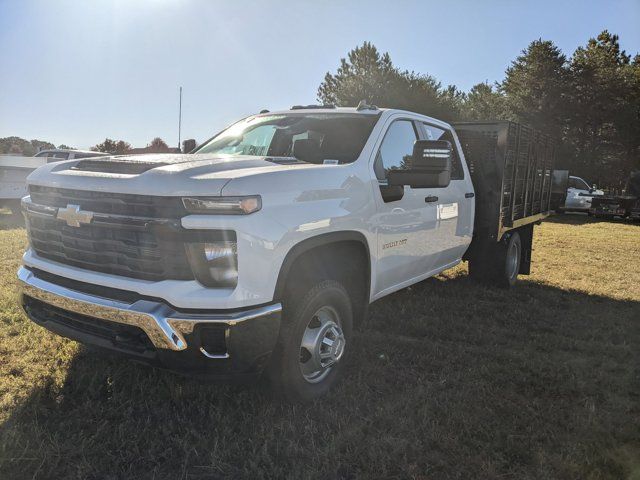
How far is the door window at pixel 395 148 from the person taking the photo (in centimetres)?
390

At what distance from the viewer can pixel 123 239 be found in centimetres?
271

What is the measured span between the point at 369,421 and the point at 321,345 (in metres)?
0.54

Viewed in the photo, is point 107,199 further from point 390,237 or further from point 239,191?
point 390,237

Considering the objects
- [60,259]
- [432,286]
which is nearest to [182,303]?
[60,259]

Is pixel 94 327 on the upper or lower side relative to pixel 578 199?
lower

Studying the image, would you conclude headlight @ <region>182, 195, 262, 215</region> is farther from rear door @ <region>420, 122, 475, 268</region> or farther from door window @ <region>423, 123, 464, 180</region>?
door window @ <region>423, 123, 464, 180</region>

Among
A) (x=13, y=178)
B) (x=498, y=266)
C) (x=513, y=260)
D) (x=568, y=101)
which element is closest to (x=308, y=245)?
(x=498, y=266)

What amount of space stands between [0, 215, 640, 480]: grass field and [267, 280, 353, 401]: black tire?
0.16 metres

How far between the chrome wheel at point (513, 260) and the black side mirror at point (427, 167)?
3357 millimetres

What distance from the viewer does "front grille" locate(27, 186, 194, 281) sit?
2.58m

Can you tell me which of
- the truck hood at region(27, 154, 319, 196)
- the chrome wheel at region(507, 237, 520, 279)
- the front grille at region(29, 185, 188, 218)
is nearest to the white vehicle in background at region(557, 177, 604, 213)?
the chrome wheel at region(507, 237, 520, 279)

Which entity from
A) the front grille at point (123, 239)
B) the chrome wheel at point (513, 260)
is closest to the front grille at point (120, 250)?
the front grille at point (123, 239)

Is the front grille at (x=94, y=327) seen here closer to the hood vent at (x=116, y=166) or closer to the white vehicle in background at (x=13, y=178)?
the hood vent at (x=116, y=166)

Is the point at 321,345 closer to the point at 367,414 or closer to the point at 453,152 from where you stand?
the point at 367,414
